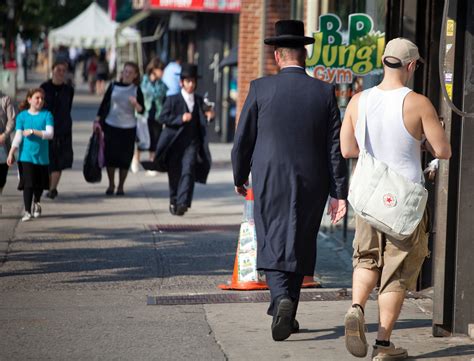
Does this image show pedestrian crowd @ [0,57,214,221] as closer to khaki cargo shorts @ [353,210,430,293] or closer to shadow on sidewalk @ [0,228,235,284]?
shadow on sidewalk @ [0,228,235,284]

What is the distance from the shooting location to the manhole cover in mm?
12112

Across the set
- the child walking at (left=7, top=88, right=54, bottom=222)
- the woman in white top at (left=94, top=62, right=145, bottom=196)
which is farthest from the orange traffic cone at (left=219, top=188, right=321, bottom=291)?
the woman in white top at (left=94, top=62, right=145, bottom=196)

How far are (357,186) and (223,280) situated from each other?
125 inches

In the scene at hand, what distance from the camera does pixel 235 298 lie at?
27.5 ft

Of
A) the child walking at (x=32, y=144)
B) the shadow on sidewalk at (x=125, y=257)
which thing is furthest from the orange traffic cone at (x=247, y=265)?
the child walking at (x=32, y=144)

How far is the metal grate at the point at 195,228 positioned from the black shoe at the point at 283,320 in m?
5.16

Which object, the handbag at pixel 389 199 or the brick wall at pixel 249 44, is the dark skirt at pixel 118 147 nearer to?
the brick wall at pixel 249 44

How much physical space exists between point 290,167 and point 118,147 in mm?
8150

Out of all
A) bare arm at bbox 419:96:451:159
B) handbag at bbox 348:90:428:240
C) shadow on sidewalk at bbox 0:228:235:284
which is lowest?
shadow on sidewalk at bbox 0:228:235:284

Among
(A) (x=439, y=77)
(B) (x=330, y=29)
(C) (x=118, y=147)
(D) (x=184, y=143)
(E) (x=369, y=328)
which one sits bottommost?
(E) (x=369, y=328)

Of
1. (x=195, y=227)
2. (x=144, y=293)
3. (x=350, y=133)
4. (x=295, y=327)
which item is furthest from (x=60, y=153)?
(x=350, y=133)

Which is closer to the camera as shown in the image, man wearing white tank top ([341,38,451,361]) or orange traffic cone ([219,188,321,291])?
man wearing white tank top ([341,38,451,361])

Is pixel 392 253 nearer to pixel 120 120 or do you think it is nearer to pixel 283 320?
pixel 283 320

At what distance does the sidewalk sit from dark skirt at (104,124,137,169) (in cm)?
54
